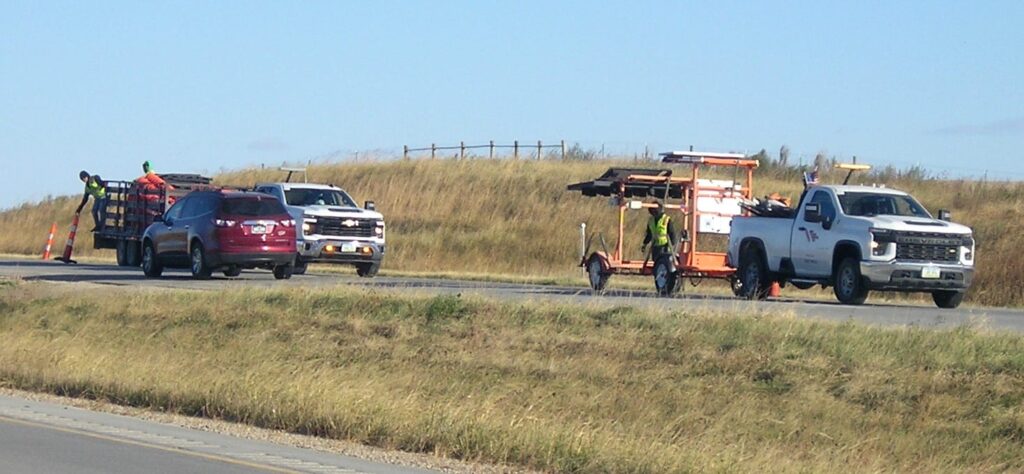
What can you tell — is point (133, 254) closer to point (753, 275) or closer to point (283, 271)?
point (283, 271)

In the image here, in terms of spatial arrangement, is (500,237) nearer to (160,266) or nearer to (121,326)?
(160,266)

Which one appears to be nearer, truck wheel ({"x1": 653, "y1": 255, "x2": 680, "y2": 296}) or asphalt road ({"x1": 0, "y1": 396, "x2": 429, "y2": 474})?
asphalt road ({"x1": 0, "y1": 396, "x2": 429, "y2": 474})

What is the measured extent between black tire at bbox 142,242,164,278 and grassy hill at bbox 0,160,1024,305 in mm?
10643

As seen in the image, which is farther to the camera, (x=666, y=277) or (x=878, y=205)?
(x=666, y=277)

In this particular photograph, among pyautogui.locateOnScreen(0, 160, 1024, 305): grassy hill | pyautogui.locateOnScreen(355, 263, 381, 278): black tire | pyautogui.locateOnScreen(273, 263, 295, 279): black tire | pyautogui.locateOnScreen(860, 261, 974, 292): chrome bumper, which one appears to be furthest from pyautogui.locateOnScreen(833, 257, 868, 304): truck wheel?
pyautogui.locateOnScreen(273, 263, 295, 279): black tire

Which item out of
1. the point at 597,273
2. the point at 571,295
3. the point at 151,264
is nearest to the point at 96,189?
the point at 151,264

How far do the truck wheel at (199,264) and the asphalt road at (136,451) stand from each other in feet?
51.6

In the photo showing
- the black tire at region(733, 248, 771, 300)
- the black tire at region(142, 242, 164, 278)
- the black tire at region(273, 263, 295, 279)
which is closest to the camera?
the black tire at region(733, 248, 771, 300)

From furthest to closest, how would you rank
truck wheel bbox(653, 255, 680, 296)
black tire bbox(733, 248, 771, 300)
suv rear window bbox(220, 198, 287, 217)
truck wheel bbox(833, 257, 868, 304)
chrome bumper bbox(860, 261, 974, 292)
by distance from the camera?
suv rear window bbox(220, 198, 287, 217), truck wheel bbox(653, 255, 680, 296), black tire bbox(733, 248, 771, 300), truck wheel bbox(833, 257, 868, 304), chrome bumper bbox(860, 261, 974, 292)

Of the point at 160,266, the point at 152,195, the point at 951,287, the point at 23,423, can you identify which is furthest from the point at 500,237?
the point at 23,423

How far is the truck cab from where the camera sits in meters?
32.0

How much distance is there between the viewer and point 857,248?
1010 inches

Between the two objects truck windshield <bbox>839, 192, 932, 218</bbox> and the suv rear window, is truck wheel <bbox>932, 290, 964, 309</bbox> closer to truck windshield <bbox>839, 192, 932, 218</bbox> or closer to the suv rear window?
truck windshield <bbox>839, 192, 932, 218</bbox>

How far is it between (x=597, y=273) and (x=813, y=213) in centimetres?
493
